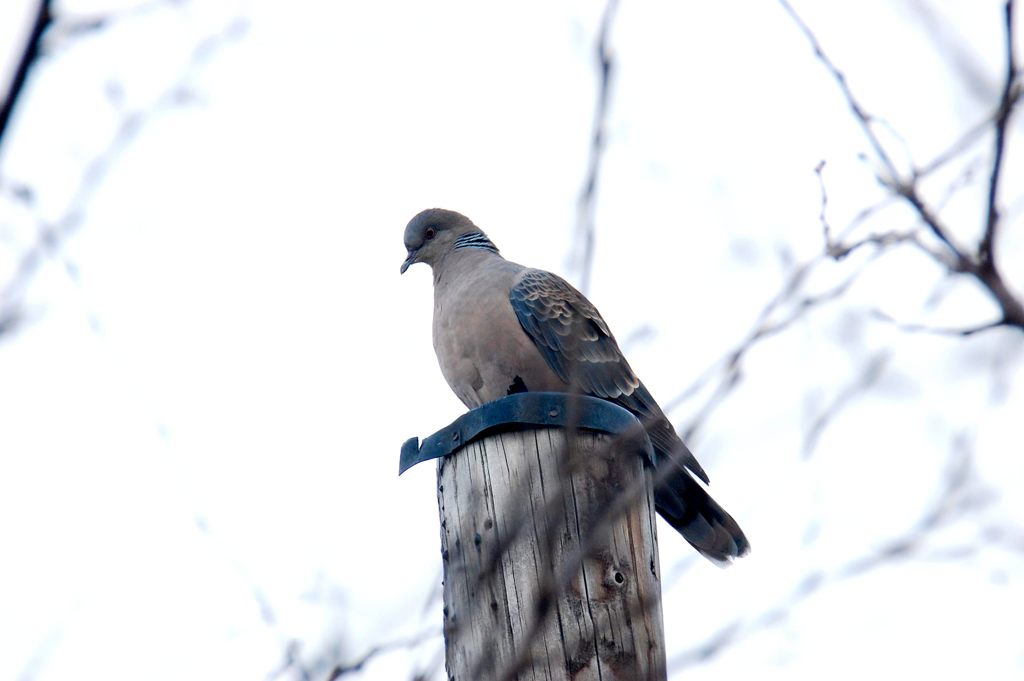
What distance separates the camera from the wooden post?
268 centimetres

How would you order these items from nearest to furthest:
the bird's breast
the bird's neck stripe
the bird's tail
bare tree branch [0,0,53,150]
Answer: bare tree branch [0,0,53,150] < the bird's tail < the bird's breast < the bird's neck stripe

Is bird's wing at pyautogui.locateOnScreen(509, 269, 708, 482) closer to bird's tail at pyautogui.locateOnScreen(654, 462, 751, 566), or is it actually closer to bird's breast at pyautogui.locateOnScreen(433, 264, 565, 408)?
bird's breast at pyautogui.locateOnScreen(433, 264, 565, 408)

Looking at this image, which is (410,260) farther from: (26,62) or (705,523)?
(26,62)

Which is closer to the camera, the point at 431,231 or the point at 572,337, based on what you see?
the point at 572,337

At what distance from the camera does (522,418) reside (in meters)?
3.01

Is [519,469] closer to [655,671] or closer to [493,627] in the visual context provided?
[493,627]

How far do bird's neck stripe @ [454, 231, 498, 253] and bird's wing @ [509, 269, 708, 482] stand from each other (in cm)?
59

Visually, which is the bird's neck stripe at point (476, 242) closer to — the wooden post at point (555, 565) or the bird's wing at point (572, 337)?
the bird's wing at point (572, 337)

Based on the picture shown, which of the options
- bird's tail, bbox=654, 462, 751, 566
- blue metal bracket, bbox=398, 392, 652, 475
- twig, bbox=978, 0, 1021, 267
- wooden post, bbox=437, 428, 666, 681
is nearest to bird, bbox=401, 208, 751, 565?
bird's tail, bbox=654, 462, 751, 566

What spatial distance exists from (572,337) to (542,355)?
0.18m

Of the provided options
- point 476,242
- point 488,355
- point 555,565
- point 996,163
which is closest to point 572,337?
point 488,355

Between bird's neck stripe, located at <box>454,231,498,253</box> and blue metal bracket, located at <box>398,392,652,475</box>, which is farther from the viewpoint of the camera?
bird's neck stripe, located at <box>454,231,498,253</box>

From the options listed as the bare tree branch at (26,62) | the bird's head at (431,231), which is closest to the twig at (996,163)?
the bare tree branch at (26,62)

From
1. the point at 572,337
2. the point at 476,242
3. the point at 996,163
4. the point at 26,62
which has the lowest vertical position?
the point at 996,163
